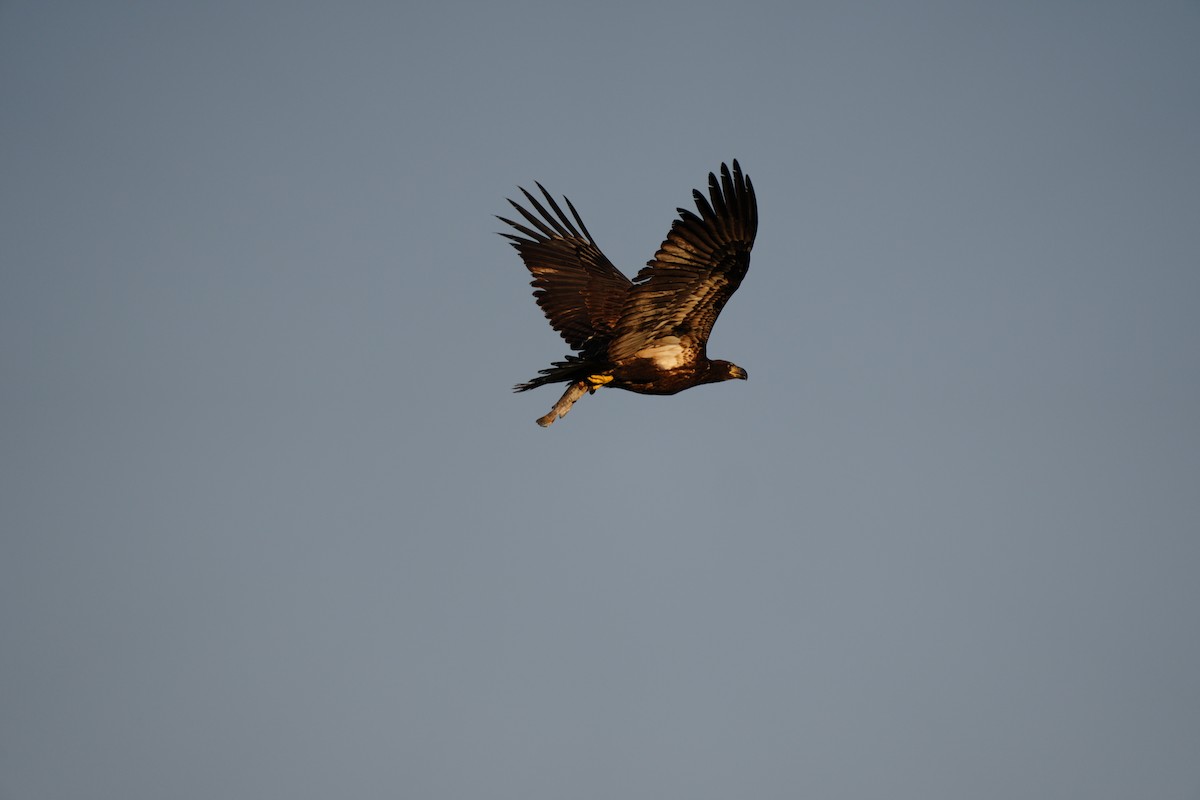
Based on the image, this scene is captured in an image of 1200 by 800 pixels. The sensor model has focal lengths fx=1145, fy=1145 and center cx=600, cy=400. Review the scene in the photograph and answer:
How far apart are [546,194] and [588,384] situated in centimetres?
358

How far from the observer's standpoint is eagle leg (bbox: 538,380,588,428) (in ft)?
43.1

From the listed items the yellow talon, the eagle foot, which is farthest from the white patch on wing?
the eagle foot

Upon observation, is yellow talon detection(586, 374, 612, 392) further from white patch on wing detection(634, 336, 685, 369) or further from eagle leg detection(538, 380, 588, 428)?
white patch on wing detection(634, 336, 685, 369)

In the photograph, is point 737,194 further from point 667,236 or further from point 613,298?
point 613,298

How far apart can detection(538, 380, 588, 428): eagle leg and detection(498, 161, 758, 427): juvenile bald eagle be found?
12mm

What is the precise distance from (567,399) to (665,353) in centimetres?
125

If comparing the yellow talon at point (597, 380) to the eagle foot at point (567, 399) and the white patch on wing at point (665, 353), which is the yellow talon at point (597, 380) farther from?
the white patch on wing at point (665, 353)

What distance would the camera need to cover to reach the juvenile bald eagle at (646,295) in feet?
38.1

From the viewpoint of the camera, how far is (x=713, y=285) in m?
12.2

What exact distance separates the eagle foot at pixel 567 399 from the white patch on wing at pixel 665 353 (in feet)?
2.42

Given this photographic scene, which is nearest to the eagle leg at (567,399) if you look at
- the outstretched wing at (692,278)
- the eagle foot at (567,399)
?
the eagle foot at (567,399)

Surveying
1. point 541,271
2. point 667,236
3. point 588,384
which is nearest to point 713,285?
point 667,236

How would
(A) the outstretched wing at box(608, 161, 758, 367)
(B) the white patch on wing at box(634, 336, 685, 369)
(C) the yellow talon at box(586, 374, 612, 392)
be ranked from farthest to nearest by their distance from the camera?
(C) the yellow talon at box(586, 374, 612, 392), (B) the white patch on wing at box(634, 336, 685, 369), (A) the outstretched wing at box(608, 161, 758, 367)

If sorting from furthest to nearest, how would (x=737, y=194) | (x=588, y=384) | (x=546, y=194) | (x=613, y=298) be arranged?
(x=546, y=194) → (x=613, y=298) → (x=588, y=384) → (x=737, y=194)
